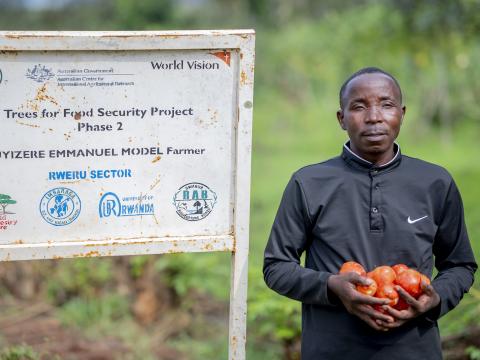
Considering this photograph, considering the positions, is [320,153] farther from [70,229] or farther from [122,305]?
[70,229]

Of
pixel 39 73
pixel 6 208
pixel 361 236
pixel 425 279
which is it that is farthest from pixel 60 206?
pixel 425 279

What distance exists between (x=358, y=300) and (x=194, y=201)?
0.94 m

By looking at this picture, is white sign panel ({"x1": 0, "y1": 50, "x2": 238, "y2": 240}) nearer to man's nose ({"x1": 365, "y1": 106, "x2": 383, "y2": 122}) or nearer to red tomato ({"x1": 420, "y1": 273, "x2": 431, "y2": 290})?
man's nose ({"x1": 365, "y1": 106, "x2": 383, "y2": 122})

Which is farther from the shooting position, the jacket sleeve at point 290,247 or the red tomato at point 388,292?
the jacket sleeve at point 290,247

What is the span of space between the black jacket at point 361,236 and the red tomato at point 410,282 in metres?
0.15

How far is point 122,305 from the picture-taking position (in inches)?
245

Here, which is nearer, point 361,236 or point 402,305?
point 402,305

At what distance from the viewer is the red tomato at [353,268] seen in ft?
8.89

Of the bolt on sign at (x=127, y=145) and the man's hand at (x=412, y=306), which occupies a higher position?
the bolt on sign at (x=127, y=145)

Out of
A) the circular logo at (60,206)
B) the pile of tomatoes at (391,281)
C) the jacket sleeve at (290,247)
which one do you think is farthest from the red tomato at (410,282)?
the circular logo at (60,206)

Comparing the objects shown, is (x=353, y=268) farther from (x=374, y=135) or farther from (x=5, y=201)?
(x=5, y=201)

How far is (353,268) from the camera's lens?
8.93 feet

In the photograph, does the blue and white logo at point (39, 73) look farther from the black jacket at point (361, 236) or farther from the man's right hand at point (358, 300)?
the man's right hand at point (358, 300)

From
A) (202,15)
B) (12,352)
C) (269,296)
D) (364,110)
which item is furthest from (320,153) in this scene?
(202,15)
